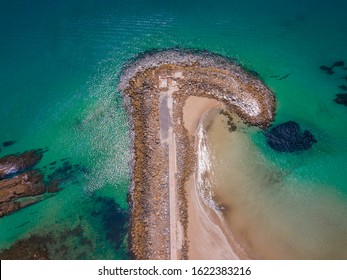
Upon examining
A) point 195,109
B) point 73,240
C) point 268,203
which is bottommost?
point 73,240

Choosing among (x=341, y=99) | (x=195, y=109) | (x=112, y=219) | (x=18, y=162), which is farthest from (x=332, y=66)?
(x=18, y=162)

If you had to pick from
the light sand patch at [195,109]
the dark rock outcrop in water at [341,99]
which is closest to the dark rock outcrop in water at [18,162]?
the light sand patch at [195,109]

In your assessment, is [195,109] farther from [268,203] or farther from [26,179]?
[26,179]

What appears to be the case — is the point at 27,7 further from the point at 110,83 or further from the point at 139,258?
the point at 139,258

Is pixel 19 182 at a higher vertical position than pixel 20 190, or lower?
higher

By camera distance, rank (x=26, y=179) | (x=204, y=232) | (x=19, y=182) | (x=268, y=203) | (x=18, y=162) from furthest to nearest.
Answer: (x=18, y=162) → (x=26, y=179) → (x=19, y=182) → (x=268, y=203) → (x=204, y=232)

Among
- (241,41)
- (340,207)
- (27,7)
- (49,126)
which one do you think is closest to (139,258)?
(49,126)
